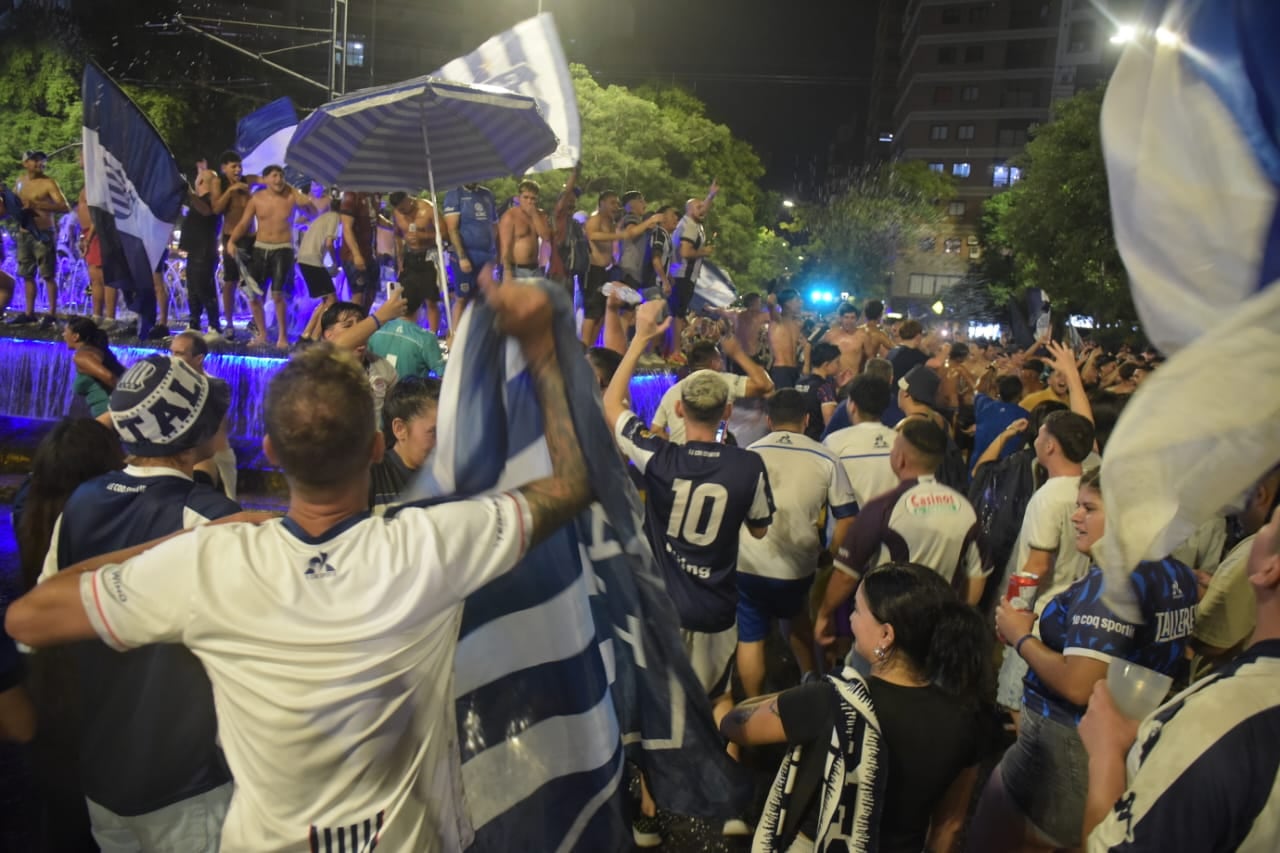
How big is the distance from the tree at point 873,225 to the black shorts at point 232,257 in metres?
60.3

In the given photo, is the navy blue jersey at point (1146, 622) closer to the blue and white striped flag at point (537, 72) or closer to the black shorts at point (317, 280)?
the blue and white striped flag at point (537, 72)

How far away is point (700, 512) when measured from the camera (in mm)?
4484

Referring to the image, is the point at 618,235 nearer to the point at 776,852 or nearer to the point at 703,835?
the point at 703,835

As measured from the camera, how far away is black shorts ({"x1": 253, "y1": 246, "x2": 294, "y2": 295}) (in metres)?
11.6

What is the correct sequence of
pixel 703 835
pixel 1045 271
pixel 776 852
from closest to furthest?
pixel 776 852, pixel 703 835, pixel 1045 271

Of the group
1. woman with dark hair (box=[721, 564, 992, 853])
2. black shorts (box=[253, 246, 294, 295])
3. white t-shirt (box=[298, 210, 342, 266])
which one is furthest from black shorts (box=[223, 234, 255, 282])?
woman with dark hair (box=[721, 564, 992, 853])

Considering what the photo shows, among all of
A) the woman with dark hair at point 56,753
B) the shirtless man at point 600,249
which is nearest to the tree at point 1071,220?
the shirtless man at point 600,249

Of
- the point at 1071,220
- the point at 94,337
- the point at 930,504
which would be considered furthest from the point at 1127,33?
the point at 1071,220

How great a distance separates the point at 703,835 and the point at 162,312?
10.8 m

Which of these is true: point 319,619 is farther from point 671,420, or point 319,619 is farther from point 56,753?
point 671,420

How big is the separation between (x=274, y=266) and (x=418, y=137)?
4.27m

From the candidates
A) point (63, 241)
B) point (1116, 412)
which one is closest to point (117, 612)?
point (1116, 412)

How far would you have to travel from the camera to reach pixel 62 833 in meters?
2.60

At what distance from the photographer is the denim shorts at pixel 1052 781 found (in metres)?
3.07
